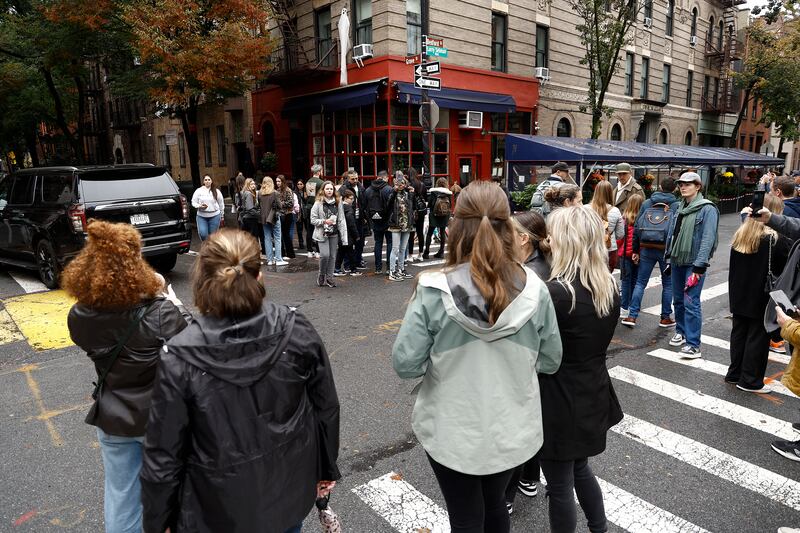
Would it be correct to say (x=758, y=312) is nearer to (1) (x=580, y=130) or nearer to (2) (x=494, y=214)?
(2) (x=494, y=214)

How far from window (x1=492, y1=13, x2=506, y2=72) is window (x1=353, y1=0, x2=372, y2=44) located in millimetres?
5469

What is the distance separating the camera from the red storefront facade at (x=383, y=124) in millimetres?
19109

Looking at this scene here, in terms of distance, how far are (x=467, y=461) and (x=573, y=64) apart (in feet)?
84.7

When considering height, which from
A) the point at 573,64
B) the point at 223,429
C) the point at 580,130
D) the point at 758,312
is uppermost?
the point at 573,64

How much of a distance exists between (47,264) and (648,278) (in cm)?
951

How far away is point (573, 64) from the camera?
979 inches

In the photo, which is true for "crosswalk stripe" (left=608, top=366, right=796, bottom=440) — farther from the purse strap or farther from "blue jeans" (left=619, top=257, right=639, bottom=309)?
the purse strap

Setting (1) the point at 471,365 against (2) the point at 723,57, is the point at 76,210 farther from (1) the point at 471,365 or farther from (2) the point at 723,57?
(2) the point at 723,57

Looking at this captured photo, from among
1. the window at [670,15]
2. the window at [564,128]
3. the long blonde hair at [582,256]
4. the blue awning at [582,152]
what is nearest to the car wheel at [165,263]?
the long blonde hair at [582,256]

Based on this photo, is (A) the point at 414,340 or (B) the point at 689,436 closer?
(A) the point at 414,340

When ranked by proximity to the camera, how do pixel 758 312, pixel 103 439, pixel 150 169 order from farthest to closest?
1. pixel 150 169
2. pixel 758 312
3. pixel 103 439

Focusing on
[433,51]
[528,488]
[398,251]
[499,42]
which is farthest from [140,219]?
[499,42]

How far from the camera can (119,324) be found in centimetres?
248

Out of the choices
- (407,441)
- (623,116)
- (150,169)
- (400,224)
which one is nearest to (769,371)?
(407,441)
